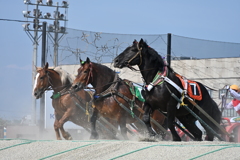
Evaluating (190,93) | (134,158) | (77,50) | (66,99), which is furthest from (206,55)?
(134,158)

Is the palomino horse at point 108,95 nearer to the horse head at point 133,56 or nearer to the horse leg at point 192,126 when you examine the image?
the horse leg at point 192,126

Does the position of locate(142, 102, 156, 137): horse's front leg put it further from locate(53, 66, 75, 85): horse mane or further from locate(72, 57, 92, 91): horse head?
locate(53, 66, 75, 85): horse mane

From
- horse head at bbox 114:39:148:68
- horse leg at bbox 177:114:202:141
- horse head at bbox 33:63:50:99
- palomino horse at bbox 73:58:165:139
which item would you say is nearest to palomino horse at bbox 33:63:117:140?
horse head at bbox 33:63:50:99

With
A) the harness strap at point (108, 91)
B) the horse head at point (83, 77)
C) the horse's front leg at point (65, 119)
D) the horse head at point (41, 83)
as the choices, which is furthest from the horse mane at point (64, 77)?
the harness strap at point (108, 91)

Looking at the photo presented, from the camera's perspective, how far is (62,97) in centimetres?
1305

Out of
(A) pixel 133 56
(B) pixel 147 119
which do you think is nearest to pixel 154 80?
(A) pixel 133 56

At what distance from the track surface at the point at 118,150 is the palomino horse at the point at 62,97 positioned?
11.9 feet

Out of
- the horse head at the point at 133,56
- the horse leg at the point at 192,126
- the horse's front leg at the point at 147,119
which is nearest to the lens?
the horse's front leg at the point at 147,119

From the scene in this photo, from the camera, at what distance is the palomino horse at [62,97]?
42.4 ft

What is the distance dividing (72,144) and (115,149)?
3.52 ft

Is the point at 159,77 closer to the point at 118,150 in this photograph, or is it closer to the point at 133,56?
the point at 133,56

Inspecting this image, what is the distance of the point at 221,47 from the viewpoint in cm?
1733

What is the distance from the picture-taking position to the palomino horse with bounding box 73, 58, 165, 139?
1164 cm

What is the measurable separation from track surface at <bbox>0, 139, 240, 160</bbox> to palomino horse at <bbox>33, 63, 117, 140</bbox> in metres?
3.63
